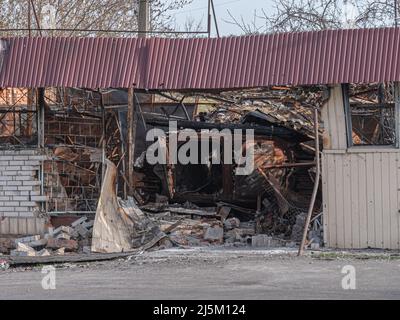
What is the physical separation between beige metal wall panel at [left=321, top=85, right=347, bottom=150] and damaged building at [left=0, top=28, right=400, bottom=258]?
0.06 ft

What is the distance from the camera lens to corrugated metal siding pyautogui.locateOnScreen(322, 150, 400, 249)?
47.5ft

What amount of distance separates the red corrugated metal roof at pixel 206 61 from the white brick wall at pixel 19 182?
1.58m

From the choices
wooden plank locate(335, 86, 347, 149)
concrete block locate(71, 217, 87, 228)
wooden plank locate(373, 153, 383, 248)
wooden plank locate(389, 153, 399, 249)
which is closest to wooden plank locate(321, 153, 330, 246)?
wooden plank locate(335, 86, 347, 149)

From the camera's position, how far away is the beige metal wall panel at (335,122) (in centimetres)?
1491

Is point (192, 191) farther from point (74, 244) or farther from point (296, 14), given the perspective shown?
point (296, 14)

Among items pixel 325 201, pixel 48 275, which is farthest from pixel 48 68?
pixel 325 201

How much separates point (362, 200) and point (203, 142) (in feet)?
13.3

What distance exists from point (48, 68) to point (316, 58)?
520 centimetres

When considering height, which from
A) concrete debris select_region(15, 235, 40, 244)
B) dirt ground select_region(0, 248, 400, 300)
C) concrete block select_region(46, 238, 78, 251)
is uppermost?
concrete debris select_region(15, 235, 40, 244)

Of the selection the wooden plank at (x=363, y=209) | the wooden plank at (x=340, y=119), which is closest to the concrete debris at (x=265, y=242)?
the wooden plank at (x=363, y=209)

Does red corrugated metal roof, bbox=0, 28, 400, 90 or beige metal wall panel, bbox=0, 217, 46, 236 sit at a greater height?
red corrugated metal roof, bbox=0, 28, 400, 90

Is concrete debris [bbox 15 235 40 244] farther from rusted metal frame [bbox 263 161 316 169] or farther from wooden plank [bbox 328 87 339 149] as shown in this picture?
wooden plank [bbox 328 87 339 149]

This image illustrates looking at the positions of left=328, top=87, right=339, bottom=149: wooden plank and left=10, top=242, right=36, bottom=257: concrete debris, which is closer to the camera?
left=10, top=242, right=36, bottom=257: concrete debris

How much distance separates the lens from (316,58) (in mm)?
14578
